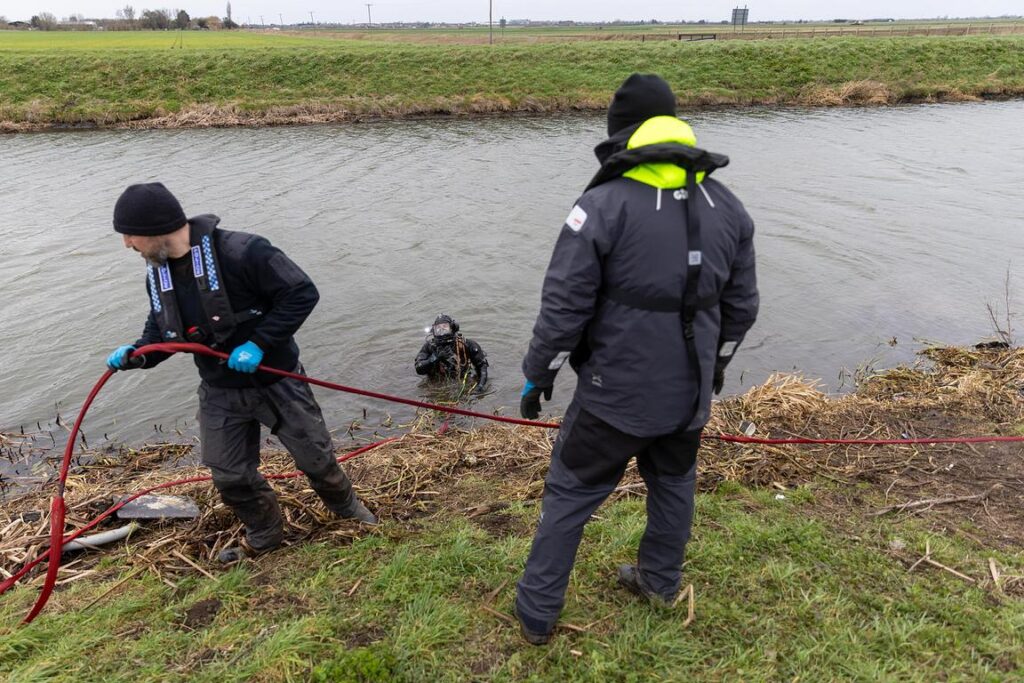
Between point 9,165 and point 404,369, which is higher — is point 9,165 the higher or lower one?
the higher one

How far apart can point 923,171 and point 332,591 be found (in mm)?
19427

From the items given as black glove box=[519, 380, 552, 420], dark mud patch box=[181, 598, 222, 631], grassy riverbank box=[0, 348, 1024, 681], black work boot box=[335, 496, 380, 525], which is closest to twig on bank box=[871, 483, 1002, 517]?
grassy riverbank box=[0, 348, 1024, 681]

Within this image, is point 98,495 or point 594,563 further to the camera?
point 98,495

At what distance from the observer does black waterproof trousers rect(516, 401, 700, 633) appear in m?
2.97

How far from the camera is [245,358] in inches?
139

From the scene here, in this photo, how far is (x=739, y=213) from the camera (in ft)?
9.13

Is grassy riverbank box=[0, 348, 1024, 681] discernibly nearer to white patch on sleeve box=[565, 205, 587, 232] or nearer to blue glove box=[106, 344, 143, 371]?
blue glove box=[106, 344, 143, 371]

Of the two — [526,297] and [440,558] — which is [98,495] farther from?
[526,297]

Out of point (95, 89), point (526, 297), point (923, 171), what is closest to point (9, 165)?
point (95, 89)

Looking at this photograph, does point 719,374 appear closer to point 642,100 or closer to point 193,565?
point 642,100

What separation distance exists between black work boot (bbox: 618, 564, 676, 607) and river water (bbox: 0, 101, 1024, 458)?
410cm

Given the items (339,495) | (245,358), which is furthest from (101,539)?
(245,358)

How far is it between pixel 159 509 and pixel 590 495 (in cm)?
332

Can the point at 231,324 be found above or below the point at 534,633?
above
